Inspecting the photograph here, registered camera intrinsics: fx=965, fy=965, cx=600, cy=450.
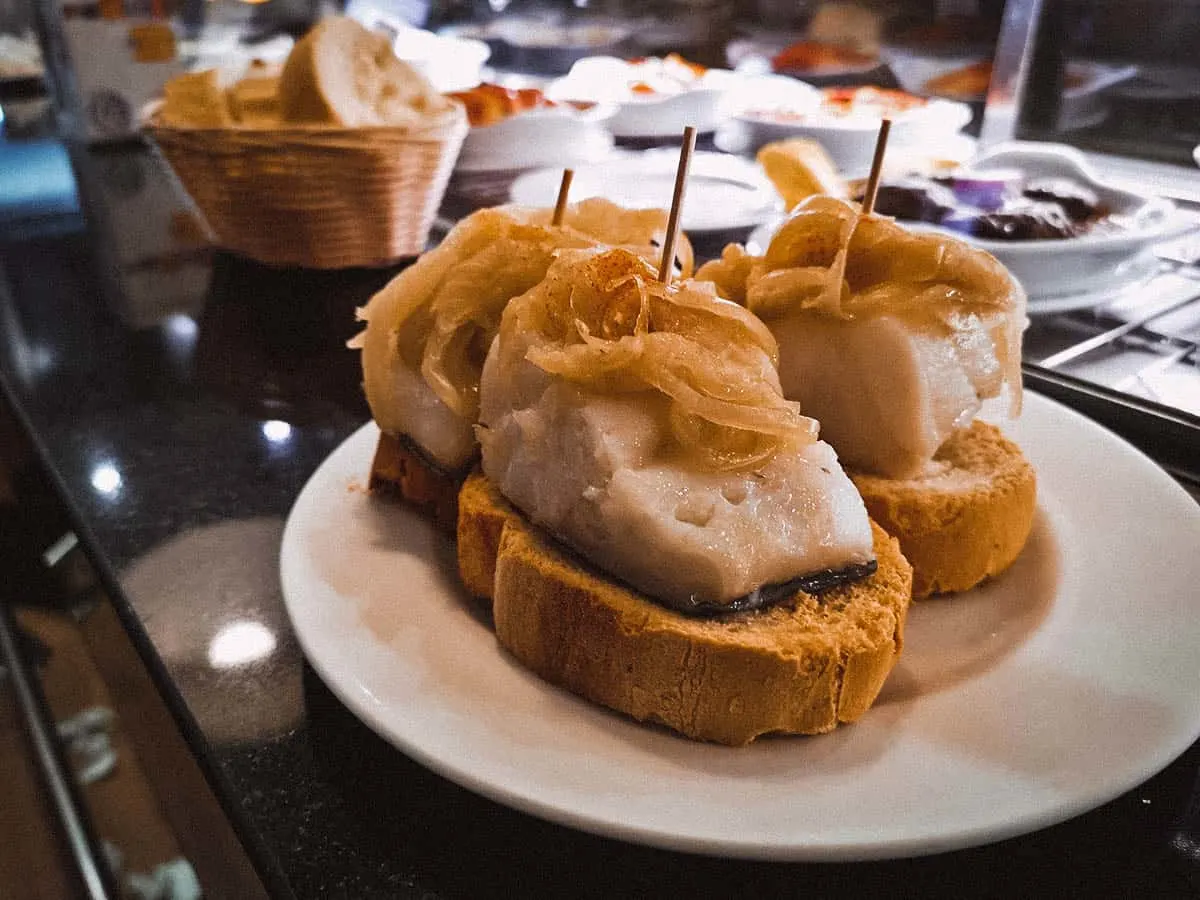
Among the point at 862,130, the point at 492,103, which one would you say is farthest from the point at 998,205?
the point at 492,103

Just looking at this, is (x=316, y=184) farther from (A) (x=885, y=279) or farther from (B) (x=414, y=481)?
(A) (x=885, y=279)

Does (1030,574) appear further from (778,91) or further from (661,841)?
(778,91)

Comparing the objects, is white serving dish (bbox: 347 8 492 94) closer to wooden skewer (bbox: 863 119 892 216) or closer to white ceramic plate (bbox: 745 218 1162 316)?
white ceramic plate (bbox: 745 218 1162 316)

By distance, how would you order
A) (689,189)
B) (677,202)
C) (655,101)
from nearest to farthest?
(677,202), (689,189), (655,101)

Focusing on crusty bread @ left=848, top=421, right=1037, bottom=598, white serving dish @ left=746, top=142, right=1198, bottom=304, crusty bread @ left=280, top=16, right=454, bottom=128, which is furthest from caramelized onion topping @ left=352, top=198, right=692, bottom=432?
crusty bread @ left=280, top=16, right=454, bottom=128

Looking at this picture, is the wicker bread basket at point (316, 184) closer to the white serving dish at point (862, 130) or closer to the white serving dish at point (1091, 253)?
the white serving dish at point (1091, 253)

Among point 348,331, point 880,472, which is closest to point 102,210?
point 348,331

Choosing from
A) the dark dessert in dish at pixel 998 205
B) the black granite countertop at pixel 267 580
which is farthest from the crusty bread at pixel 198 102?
the dark dessert in dish at pixel 998 205
